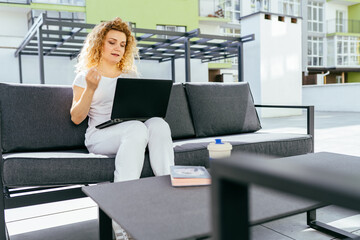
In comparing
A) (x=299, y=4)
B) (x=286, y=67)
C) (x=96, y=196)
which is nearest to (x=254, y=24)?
(x=286, y=67)

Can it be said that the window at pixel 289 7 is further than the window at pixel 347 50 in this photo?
No

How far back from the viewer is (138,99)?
1.85m

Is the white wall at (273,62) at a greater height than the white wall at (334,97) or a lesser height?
greater

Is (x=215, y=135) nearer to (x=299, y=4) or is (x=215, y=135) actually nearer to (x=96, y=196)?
(x=96, y=196)

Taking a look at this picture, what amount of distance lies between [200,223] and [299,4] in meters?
20.6

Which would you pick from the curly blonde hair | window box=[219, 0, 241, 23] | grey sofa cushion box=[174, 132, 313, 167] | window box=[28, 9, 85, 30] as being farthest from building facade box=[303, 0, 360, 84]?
the curly blonde hair

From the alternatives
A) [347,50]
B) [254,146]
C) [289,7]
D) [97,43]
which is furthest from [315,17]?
[97,43]

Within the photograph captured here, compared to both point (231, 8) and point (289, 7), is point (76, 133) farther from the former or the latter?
point (289, 7)

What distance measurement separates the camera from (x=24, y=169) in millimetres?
1666

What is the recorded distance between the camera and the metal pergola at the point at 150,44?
6998mm

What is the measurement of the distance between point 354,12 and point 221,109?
71.0 feet

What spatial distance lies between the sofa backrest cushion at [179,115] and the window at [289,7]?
17.7 metres

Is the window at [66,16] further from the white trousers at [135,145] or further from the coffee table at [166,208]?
the coffee table at [166,208]

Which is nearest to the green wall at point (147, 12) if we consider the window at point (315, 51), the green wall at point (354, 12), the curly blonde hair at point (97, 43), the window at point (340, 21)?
the window at point (315, 51)
